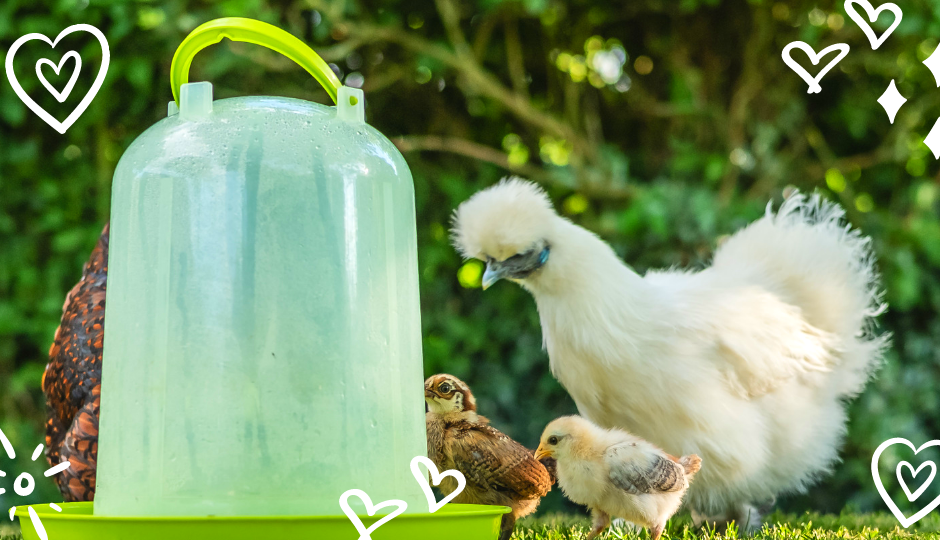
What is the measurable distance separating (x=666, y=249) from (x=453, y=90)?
110cm

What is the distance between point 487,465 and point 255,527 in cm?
67

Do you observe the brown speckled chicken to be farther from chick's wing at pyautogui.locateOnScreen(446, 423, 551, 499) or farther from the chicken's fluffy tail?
the chicken's fluffy tail

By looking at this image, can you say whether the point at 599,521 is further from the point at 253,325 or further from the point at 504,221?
the point at 253,325

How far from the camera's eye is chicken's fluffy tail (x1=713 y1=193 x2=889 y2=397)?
2.28 metres

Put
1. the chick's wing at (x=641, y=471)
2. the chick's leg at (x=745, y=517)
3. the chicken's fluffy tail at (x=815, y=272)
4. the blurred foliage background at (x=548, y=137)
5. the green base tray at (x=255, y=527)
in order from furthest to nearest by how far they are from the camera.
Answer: the blurred foliage background at (x=548, y=137)
the chicken's fluffy tail at (x=815, y=272)
the chick's leg at (x=745, y=517)
the chick's wing at (x=641, y=471)
the green base tray at (x=255, y=527)

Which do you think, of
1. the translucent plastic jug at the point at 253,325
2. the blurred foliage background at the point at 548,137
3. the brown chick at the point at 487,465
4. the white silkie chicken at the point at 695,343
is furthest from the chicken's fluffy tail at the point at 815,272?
the translucent plastic jug at the point at 253,325

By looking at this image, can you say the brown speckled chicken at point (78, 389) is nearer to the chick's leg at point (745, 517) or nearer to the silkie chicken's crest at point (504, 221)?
the silkie chicken's crest at point (504, 221)

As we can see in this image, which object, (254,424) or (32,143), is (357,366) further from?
(32,143)

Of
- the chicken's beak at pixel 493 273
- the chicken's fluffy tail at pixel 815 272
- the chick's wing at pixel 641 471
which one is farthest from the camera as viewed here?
the chicken's fluffy tail at pixel 815 272

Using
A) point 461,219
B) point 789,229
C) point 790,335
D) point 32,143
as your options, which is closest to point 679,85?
point 789,229

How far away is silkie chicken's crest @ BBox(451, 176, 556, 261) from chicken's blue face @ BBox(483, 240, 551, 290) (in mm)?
12

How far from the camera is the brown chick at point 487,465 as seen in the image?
58.0 inches

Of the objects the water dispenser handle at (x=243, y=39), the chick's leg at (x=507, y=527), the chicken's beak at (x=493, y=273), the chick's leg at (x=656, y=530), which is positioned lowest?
the chick's leg at (x=656, y=530)

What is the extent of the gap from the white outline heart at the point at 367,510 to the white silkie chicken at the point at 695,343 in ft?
2.85
